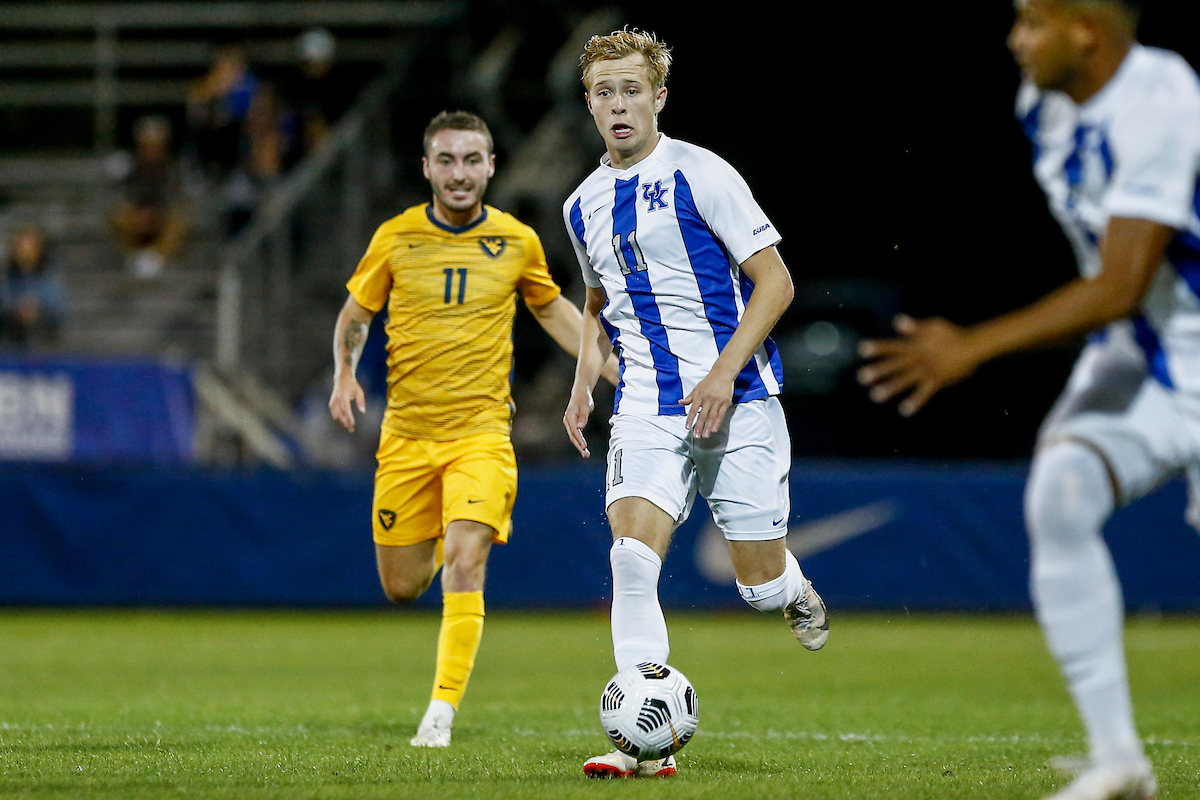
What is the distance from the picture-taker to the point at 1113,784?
13.1 feet

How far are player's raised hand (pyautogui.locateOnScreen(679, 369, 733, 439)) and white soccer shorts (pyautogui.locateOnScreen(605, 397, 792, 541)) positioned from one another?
274 millimetres

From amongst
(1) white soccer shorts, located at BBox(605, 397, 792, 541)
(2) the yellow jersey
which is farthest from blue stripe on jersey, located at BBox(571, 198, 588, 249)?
(2) the yellow jersey

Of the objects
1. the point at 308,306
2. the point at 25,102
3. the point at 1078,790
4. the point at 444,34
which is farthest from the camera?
the point at 25,102

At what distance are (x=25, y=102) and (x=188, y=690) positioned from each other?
13846 mm

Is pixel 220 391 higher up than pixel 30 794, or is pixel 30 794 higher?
pixel 30 794

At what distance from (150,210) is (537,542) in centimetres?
714

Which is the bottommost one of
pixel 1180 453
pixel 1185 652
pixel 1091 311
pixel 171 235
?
Result: pixel 1185 652

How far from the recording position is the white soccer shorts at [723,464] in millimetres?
5781

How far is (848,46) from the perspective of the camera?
1977cm

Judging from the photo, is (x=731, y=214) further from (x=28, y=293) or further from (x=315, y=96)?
(x=315, y=96)

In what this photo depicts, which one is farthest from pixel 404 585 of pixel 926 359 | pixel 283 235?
pixel 283 235

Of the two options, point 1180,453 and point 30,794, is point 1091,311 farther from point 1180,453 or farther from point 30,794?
point 30,794

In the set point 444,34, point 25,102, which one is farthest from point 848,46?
point 25,102

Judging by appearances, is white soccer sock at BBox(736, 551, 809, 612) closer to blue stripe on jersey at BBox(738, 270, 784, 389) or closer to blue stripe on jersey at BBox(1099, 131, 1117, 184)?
blue stripe on jersey at BBox(738, 270, 784, 389)
